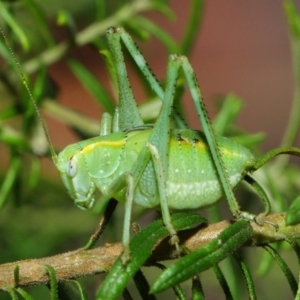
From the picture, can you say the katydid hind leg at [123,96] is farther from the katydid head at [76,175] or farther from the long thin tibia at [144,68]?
the katydid head at [76,175]

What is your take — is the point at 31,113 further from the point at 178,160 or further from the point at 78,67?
the point at 178,160

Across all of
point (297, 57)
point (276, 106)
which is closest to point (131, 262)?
point (297, 57)

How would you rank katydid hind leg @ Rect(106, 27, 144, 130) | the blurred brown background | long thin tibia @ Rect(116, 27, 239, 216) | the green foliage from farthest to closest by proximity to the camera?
the blurred brown background, katydid hind leg @ Rect(106, 27, 144, 130), long thin tibia @ Rect(116, 27, 239, 216), the green foliage

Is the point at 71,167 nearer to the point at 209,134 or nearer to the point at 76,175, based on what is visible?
the point at 76,175

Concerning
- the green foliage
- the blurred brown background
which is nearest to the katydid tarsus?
the green foliage

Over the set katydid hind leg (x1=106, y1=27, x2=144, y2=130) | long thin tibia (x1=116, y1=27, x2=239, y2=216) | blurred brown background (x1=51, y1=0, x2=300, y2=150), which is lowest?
long thin tibia (x1=116, y1=27, x2=239, y2=216)

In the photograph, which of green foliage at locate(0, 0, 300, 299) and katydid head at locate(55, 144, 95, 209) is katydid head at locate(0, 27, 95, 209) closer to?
katydid head at locate(55, 144, 95, 209)

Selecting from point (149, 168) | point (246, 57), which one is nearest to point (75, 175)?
point (149, 168)

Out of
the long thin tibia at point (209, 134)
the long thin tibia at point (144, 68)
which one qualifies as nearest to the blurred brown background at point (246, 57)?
the long thin tibia at point (144, 68)
